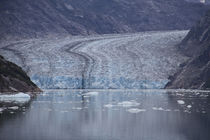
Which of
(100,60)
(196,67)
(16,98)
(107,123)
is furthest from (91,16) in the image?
(107,123)

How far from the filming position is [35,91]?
23750mm

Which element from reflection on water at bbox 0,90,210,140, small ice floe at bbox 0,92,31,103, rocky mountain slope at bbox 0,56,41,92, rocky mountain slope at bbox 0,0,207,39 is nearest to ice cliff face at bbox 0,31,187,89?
rocky mountain slope at bbox 0,56,41,92

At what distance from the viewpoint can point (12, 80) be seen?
21828 mm

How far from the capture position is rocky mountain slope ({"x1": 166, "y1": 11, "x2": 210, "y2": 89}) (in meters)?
29.7

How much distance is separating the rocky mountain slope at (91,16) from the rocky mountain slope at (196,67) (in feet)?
67.1

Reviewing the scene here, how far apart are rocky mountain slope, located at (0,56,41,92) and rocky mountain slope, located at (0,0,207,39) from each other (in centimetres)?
2696

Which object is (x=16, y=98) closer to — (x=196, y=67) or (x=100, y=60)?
(x=100, y=60)

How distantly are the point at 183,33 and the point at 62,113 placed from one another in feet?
103

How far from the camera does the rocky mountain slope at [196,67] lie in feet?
97.3

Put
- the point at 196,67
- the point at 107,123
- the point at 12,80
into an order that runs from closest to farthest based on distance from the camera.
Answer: the point at 107,123 < the point at 12,80 < the point at 196,67

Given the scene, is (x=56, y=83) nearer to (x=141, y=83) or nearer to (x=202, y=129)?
(x=141, y=83)

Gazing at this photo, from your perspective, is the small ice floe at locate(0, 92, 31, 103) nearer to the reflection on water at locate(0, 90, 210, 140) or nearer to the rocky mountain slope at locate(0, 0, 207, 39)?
the reflection on water at locate(0, 90, 210, 140)

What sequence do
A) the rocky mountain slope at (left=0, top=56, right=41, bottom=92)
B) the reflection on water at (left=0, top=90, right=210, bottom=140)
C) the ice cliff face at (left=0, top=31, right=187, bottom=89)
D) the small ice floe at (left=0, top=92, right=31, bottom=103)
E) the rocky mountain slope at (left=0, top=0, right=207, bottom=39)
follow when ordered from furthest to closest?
the rocky mountain slope at (left=0, top=0, right=207, bottom=39), the ice cliff face at (left=0, top=31, right=187, bottom=89), the rocky mountain slope at (left=0, top=56, right=41, bottom=92), the small ice floe at (left=0, top=92, right=31, bottom=103), the reflection on water at (left=0, top=90, right=210, bottom=140)

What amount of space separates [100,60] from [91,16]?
28.7 m
